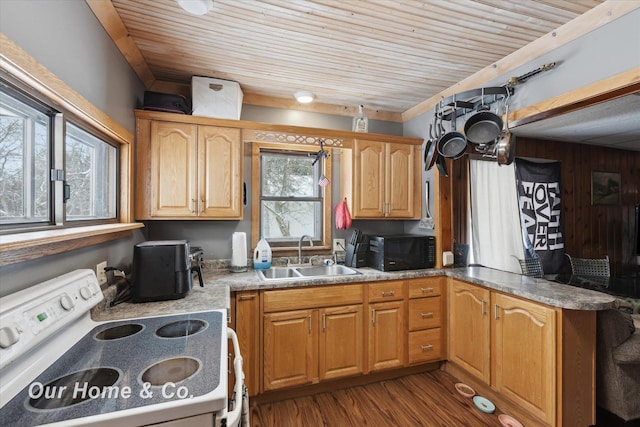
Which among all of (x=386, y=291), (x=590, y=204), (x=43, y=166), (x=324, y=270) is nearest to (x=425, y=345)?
(x=386, y=291)

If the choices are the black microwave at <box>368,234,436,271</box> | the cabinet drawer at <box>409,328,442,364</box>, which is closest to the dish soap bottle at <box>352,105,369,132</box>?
the black microwave at <box>368,234,436,271</box>

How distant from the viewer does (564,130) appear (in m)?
2.91

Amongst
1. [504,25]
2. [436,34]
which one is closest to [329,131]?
[436,34]

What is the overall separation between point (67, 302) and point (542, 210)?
398cm

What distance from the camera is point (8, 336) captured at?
852 millimetres

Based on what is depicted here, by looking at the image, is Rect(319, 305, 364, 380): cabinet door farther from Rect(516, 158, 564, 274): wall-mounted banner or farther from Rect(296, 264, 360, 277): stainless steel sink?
Rect(516, 158, 564, 274): wall-mounted banner

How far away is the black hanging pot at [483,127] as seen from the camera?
2.13 meters

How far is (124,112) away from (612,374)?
3.46 metres

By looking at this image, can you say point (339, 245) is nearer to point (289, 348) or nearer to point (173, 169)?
point (289, 348)

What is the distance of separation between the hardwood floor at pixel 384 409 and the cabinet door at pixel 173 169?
5.16ft

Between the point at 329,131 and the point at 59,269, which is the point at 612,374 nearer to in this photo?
the point at 329,131

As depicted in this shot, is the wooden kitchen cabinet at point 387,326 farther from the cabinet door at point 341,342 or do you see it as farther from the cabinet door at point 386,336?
the cabinet door at point 341,342

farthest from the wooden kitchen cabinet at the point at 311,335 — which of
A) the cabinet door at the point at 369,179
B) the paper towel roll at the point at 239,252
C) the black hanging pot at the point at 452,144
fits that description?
the black hanging pot at the point at 452,144

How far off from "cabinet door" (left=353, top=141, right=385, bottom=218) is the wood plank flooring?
1.45 m
